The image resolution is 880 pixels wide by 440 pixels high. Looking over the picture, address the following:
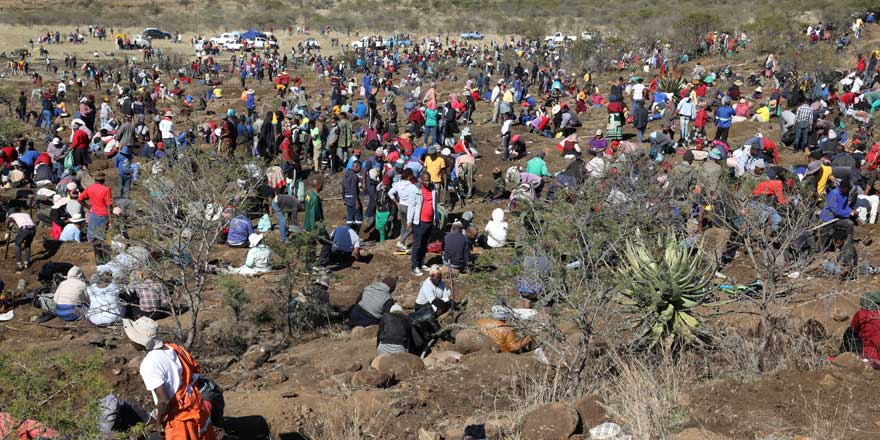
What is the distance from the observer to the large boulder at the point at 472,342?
900cm

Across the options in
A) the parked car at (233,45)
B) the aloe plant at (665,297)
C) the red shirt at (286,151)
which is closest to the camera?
the aloe plant at (665,297)

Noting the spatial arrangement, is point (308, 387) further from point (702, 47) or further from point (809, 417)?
point (702, 47)

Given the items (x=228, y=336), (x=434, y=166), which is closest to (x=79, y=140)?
(x=434, y=166)

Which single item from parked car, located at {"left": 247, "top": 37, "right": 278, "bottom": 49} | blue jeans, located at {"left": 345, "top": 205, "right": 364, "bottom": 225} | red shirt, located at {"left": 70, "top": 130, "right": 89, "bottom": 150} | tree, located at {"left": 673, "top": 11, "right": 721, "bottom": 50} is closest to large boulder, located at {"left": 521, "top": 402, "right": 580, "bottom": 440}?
blue jeans, located at {"left": 345, "top": 205, "right": 364, "bottom": 225}

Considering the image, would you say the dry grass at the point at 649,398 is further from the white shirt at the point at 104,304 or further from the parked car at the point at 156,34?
the parked car at the point at 156,34

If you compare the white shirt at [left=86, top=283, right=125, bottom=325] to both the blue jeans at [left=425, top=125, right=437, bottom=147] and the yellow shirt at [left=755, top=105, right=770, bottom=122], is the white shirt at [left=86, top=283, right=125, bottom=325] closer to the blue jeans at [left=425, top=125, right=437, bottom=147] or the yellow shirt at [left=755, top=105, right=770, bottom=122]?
the blue jeans at [left=425, top=125, right=437, bottom=147]

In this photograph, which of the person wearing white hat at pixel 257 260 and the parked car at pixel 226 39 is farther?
the parked car at pixel 226 39

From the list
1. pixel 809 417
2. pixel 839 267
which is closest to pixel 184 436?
pixel 809 417

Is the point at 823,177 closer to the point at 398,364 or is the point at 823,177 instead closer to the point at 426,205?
the point at 426,205

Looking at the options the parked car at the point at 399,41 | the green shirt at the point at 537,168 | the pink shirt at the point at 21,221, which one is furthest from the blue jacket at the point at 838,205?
the parked car at the point at 399,41

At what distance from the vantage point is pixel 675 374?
7055 millimetres

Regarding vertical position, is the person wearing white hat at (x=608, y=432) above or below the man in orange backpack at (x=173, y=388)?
below

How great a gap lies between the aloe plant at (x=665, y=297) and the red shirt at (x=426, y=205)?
3.93 metres

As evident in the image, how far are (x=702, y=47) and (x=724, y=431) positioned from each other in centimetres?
3274
